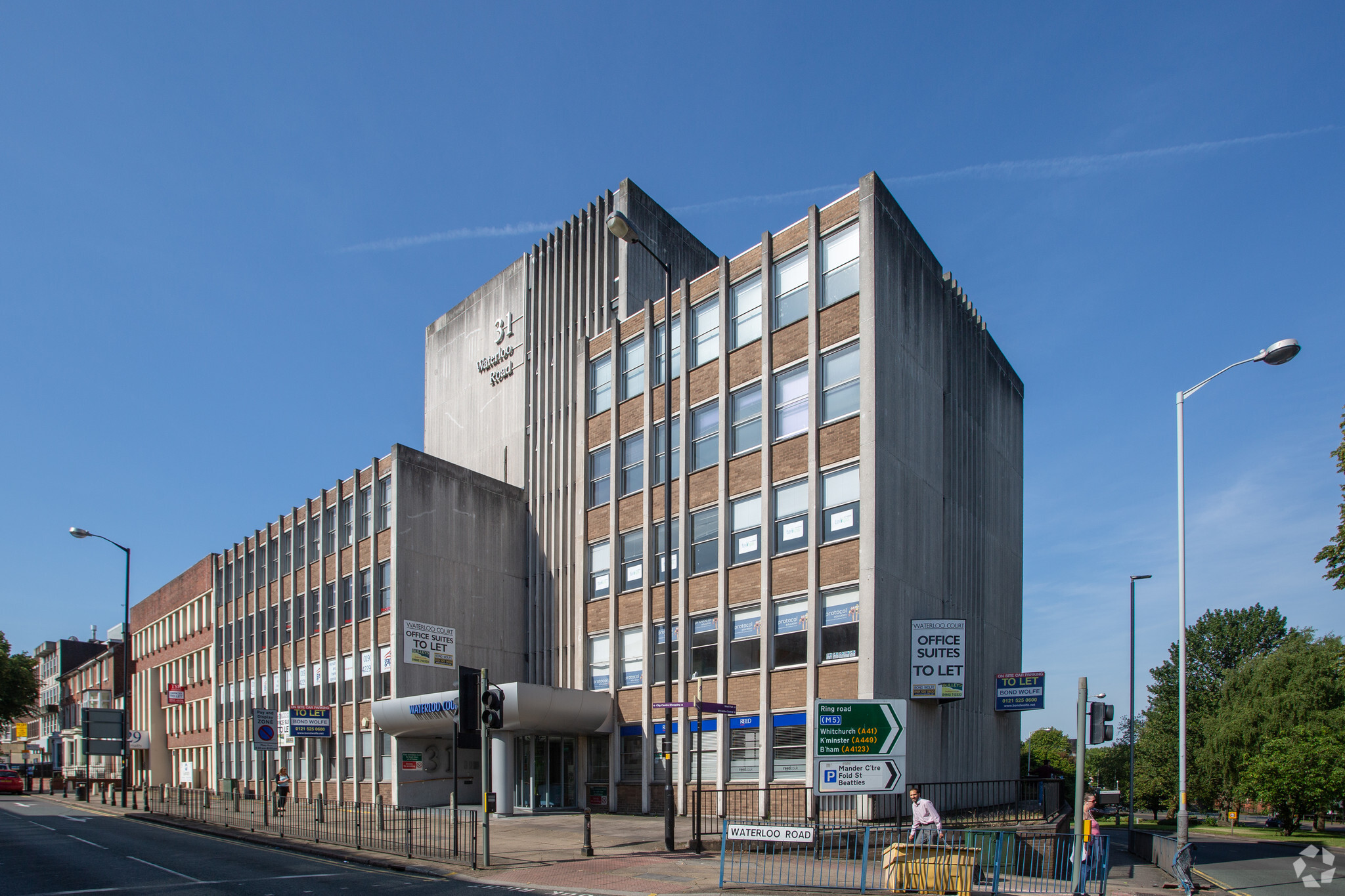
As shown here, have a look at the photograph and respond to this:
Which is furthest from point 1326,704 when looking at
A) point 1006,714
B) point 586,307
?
point 586,307

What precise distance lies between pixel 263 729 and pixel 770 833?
17791 mm

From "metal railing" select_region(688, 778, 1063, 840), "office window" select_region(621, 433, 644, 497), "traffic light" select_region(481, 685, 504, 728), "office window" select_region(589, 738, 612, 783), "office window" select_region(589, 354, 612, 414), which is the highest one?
"office window" select_region(589, 354, 612, 414)

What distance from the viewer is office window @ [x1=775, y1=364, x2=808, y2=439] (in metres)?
27.8

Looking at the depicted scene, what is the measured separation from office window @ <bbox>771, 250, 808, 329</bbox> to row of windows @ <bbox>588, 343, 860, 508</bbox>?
63.4 inches

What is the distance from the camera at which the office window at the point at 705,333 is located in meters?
30.9

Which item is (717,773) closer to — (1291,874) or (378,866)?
(378,866)

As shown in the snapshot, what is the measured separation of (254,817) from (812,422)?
2185 cm

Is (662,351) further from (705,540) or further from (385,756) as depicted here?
(385,756)

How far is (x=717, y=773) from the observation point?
91.4 feet

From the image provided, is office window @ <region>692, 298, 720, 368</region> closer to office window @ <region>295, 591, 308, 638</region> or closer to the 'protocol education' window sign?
the 'protocol education' window sign

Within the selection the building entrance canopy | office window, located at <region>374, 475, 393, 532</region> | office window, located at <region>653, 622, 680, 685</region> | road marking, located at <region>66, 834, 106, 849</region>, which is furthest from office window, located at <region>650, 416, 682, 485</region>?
road marking, located at <region>66, 834, 106, 849</region>

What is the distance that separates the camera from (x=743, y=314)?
30.2 metres

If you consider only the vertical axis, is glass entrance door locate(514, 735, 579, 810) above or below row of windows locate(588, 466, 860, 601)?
below

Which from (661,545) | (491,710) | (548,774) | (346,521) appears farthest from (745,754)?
(346,521)
